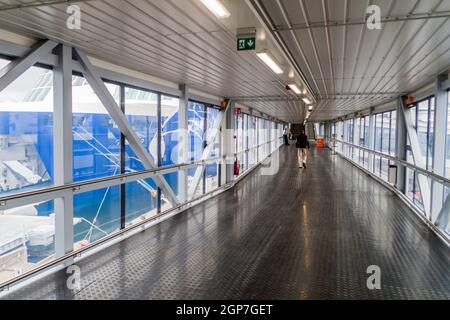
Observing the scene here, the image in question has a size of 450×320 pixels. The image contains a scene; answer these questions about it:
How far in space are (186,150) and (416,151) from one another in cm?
530

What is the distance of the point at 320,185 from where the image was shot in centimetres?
958

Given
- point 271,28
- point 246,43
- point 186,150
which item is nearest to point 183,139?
point 186,150

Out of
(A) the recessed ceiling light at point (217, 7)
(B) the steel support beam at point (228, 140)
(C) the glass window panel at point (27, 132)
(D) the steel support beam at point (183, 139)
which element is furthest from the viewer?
(B) the steel support beam at point (228, 140)

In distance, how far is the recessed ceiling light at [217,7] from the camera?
251cm

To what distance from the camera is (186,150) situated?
7195 millimetres

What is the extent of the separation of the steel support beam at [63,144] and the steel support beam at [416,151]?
629cm

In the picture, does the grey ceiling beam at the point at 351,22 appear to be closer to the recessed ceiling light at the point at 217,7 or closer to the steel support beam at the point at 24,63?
the recessed ceiling light at the point at 217,7

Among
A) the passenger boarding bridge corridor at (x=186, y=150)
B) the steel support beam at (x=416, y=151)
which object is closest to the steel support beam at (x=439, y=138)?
the passenger boarding bridge corridor at (x=186, y=150)

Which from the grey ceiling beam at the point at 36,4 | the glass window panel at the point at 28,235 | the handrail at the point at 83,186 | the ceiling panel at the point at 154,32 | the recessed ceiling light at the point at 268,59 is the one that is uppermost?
the ceiling panel at the point at 154,32


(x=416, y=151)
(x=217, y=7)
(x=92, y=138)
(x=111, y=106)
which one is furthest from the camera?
(x=416, y=151)

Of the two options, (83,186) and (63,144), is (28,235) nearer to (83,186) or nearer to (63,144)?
(83,186)
